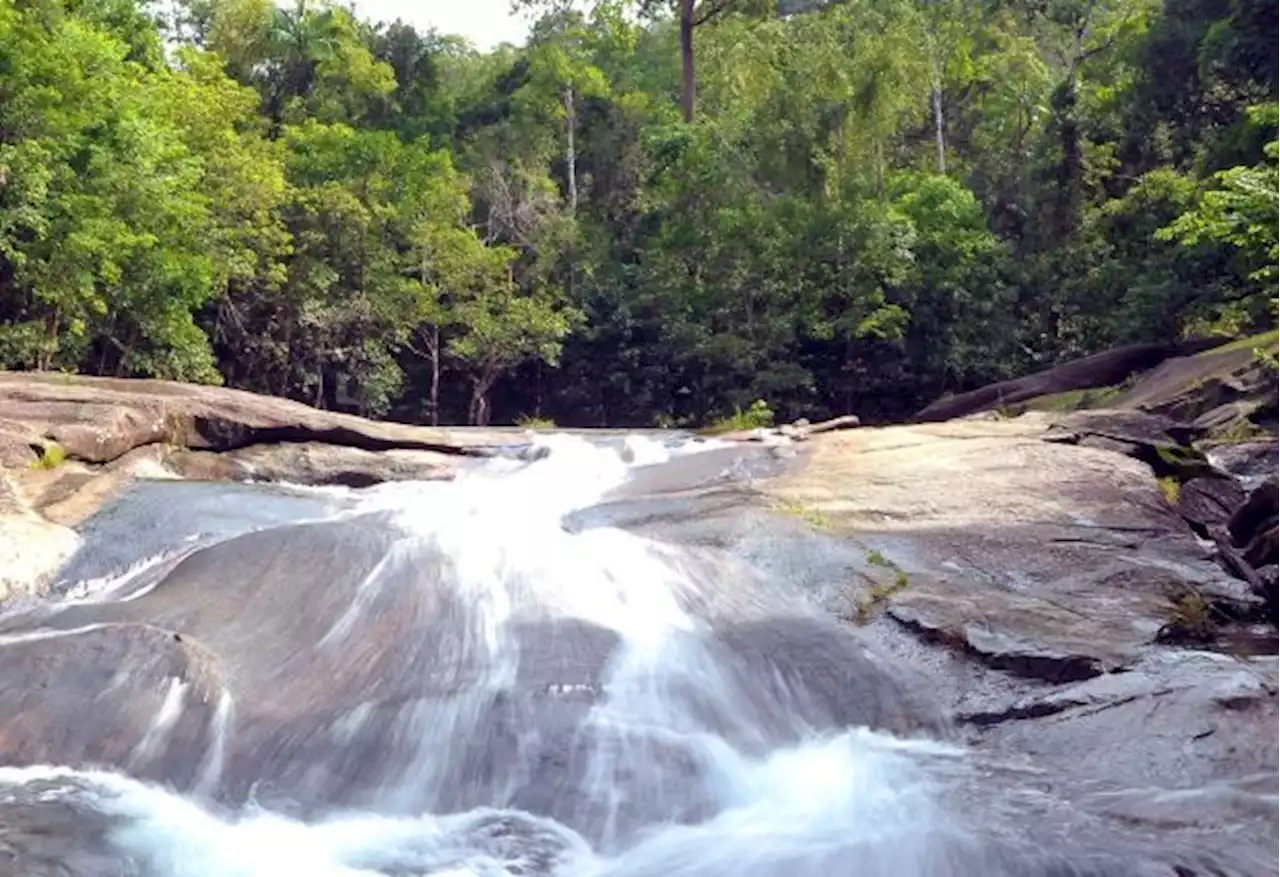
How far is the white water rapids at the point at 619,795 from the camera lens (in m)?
5.95

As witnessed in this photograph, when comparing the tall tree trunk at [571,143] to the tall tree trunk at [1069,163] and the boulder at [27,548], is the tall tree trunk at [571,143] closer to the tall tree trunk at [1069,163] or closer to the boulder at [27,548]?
the tall tree trunk at [1069,163]

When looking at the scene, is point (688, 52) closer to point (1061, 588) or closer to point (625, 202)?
point (625, 202)

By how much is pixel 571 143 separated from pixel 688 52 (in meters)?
4.45

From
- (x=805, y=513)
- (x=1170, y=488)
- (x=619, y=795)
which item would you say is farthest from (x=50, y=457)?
(x=1170, y=488)

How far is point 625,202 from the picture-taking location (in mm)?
36594

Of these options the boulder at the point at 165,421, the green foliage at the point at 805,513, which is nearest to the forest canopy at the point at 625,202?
the boulder at the point at 165,421

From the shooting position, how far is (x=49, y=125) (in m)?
18.2

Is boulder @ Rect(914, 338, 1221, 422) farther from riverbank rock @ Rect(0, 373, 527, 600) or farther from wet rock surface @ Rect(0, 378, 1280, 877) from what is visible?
wet rock surface @ Rect(0, 378, 1280, 877)

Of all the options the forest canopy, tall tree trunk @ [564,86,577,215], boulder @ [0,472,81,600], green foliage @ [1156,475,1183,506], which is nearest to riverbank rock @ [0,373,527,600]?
boulder @ [0,472,81,600]

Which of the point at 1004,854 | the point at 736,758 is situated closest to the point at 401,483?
the point at 736,758

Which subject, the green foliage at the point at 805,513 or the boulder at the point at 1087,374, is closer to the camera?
the green foliage at the point at 805,513

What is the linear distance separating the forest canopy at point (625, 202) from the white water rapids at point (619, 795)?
42.1ft

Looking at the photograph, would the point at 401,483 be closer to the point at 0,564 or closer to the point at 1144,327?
the point at 0,564

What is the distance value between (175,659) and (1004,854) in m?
5.14
